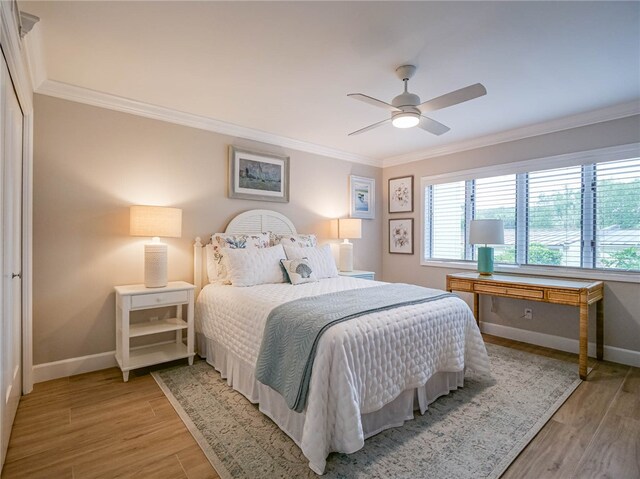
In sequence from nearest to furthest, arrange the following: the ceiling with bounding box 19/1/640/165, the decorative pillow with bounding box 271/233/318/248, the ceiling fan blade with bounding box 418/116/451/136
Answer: the ceiling with bounding box 19/1/640/165 < the ceiling fan blade with bounding box 418/116/451/136 < the decorative pillow with bounding box 271/233/318/248

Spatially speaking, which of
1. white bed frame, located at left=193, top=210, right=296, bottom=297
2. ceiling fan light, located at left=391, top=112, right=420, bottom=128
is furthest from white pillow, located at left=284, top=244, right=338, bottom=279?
ceiling fan light, located at left=391, top=112, right=420, bottom=128

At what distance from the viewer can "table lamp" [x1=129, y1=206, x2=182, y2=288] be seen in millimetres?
2814

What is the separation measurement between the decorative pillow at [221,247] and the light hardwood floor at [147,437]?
108 centimetres

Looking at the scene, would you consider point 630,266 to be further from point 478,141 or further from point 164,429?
point 164,429

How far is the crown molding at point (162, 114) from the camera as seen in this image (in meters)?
2.69

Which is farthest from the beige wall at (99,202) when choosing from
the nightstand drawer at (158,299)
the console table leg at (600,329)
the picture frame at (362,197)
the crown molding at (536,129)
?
the console table leg at (600,329)

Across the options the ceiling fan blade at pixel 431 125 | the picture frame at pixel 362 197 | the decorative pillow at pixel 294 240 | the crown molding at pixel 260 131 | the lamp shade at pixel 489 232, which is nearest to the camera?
the ceiling fan blade at pixel 431 125

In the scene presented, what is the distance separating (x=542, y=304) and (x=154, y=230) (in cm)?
403

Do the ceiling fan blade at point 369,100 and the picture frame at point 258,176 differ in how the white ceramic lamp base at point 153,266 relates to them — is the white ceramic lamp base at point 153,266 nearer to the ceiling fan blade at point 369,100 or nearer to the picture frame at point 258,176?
the picture frame at point 258,176

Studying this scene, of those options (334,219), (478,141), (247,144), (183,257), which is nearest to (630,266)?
(478,141)

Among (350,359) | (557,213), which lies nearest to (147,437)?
(350,359)

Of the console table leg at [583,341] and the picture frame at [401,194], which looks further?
the picture frame at [401,194]

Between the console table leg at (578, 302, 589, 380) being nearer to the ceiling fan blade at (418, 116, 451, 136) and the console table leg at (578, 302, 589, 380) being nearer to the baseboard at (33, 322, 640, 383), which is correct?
the baseboard at (33, 322, 640, 383)

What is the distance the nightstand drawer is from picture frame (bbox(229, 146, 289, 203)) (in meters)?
1.26
